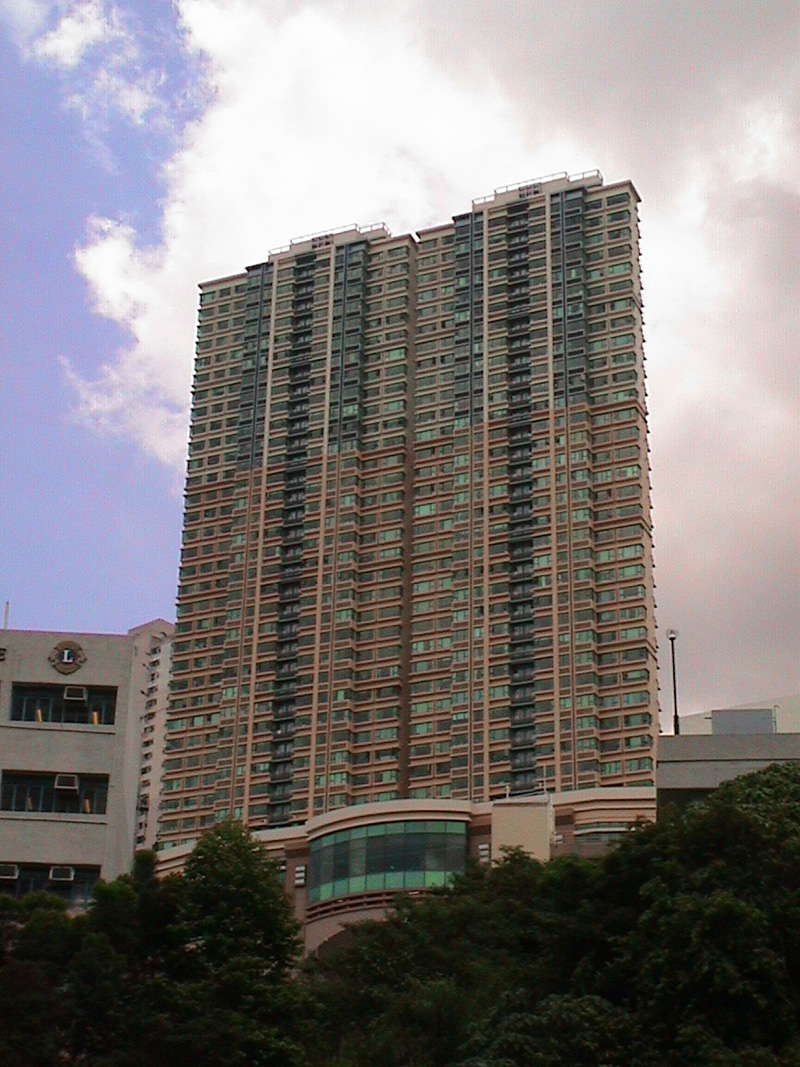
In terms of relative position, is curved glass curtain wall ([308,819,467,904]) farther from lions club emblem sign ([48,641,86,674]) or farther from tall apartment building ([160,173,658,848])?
tall apartment building ([160,173,658,848])

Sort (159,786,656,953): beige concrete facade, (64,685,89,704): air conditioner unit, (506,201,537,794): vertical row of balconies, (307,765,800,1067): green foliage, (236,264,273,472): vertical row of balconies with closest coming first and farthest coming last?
(307,765,800,1067): green foliage < (64,685,89,704): air conditioner unit < (159,786,656,953): beige concrete facade < (506,201,537,794): vertical row of balconies < (236,264,273,472): vertical row of balconies

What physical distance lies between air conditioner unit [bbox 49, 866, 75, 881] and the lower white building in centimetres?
3

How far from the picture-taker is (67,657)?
48062mm

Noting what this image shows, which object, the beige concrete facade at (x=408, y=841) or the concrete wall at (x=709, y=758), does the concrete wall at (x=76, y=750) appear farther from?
the beige concrete facade at (x=408, y=841)

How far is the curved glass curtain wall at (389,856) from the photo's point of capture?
224 feet

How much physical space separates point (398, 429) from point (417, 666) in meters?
21.5

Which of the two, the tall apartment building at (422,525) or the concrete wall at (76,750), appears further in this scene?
the tall apartment building at (422,525)

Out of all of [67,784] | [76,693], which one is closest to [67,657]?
[76,693]

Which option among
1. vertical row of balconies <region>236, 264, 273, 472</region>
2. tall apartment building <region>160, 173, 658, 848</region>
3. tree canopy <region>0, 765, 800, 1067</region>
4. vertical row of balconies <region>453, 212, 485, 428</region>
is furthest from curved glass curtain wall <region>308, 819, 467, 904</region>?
vertical row of balconies <region>236, 264, 273, 472</region>

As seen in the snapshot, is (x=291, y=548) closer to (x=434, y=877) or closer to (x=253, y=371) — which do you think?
(x=253, y=371)

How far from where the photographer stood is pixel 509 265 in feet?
446

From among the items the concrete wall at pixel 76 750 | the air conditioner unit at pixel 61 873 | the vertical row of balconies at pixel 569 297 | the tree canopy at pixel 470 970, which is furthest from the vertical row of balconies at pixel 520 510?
the tree canopy at pixel 470 970

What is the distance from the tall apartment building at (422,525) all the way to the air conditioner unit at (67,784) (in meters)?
72.0

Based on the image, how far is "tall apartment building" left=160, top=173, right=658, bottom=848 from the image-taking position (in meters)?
121
